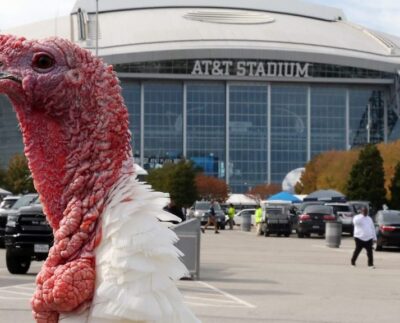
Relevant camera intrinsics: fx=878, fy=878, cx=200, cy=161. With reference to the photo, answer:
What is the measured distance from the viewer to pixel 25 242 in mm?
18453

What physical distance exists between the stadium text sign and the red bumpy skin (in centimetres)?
10048

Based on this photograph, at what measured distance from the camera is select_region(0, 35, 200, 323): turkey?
2.42 meters

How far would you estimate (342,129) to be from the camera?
351 ft

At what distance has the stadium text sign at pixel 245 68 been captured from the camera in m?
103

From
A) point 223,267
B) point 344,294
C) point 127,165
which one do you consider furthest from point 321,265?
point 127,165

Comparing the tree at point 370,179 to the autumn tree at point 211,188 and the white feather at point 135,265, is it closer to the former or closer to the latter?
the autumn tree at point 211,188

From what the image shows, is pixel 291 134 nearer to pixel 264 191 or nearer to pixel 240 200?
pixel 264 191

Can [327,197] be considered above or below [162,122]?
below

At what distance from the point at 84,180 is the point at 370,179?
2588 inches

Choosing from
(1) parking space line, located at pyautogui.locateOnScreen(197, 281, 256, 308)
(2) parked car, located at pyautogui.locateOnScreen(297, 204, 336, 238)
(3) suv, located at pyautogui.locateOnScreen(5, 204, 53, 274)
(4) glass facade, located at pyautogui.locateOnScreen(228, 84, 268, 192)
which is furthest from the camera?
(4) glass facade, located at pyautogui.locateOnScreen(228, 84, 268, 192)

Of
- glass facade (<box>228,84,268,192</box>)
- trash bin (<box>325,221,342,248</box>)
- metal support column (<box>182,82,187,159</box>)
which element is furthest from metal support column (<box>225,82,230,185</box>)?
trash bin (<box>325,221,342,248</box>)

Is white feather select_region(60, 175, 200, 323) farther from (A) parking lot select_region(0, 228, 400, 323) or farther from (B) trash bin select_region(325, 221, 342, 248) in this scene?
(B) trash bin select_region(325, 221, 342, 248)

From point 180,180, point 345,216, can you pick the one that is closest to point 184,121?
point 180,180

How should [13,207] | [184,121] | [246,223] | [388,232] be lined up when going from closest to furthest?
[13,207] → [388,232] → [246,223] → [184,121]
